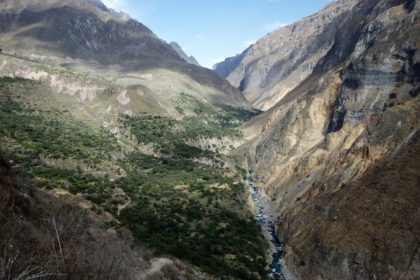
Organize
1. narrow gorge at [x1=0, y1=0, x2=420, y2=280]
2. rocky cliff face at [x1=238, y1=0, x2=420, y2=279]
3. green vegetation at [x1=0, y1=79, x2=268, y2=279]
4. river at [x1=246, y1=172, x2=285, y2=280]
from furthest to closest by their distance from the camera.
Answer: green vegetation at [x1=0, y1=79, x2=268, y2=279], river at [x1=246, y1=172, x2=285, y2=280], rocky cliff face at [x1=238, y1=0, x2=420, y2=279], narrow gorge at [x1=0, y1=0, x2=420, y2=280]

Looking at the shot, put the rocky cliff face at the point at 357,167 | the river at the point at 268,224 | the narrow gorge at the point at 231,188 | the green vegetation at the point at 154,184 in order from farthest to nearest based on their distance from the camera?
the green vegetation at the point at 154,184 → the river at the point at 268,224 → the rocky cliff face at the point at 357,167 → the narrow gorge at the point at 231,188

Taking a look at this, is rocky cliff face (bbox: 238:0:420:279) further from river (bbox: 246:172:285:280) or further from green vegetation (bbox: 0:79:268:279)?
green vegetation (bbox: 0:79:268:279)

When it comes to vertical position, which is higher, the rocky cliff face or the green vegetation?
the rocky cliff face

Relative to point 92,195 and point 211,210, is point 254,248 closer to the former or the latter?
point 211,210

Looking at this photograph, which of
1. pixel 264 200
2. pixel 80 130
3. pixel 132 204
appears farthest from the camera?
pixel 80 130

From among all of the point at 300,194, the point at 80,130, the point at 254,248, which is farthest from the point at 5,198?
the point at 80,130

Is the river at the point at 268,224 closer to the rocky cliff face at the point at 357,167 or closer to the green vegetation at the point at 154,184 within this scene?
the green vegetation at the point at 154,184
